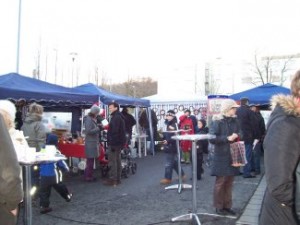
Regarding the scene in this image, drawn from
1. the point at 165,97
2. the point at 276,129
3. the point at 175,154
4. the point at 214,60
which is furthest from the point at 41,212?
the point at 214,60

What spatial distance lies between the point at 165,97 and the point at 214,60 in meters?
48.7

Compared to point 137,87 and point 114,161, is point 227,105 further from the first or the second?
point 137,87

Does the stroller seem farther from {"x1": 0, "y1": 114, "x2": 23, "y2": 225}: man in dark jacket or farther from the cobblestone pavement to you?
{"x1": 0, "y1": 114, "x2": 23, "y2": 225}: man in dark jacket

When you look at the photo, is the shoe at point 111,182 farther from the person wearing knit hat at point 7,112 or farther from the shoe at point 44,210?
the person wearing knit hat at point 7,112

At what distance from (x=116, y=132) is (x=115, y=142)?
217 millimetres

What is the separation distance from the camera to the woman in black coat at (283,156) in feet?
7.03

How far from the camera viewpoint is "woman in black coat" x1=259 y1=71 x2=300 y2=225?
2143 millimetres

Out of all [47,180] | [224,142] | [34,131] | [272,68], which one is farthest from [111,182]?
[272,68]

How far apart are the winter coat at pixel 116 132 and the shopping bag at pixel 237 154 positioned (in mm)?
3273

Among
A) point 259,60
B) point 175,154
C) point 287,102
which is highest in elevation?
point 259,60

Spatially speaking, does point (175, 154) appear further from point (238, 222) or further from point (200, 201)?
point (238, 222)

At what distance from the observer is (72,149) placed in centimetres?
966

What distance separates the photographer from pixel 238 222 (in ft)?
17.3

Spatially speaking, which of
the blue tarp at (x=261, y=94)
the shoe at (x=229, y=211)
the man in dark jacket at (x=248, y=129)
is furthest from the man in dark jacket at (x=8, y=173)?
the blue tarp at (x=261, y=94)
